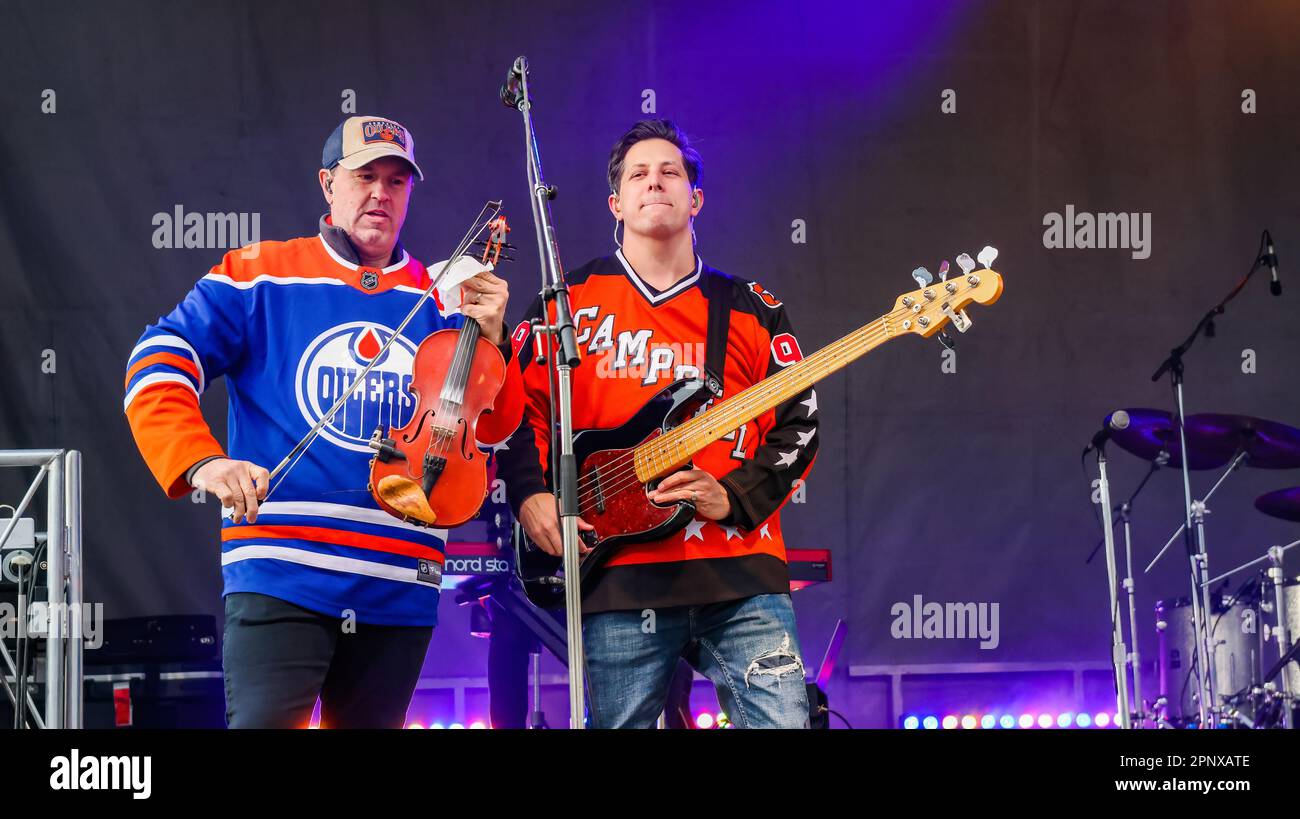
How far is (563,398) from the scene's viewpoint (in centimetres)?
263

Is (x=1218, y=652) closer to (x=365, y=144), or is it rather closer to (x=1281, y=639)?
(x=1281, y=639)

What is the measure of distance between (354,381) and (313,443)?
166 millimetres

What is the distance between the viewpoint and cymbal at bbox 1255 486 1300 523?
213 inches

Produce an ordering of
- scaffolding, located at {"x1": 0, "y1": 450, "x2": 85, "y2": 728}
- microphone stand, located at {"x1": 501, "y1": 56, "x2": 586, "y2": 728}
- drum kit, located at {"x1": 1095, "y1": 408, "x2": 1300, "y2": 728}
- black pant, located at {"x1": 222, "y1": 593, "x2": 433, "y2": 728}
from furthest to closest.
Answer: drum kit, located at {"x1": 1095, "y1": 408, "x2": 1300, "y2": 728}, scaffolding, located at {"x1": 0, "y1": 450, "x2": 85, "y2": 728}, black pant, located at {"x1": 222, "y1": 593, "x2": 433, "y2": 728}, microphone stand, located at {"x1": 501, "y1": 56, "x2": 586, "y2": 728}

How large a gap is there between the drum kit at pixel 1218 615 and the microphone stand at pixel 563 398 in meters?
3.12

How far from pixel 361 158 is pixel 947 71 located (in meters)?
3.65

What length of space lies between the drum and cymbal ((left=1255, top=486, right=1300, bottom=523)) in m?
0.42

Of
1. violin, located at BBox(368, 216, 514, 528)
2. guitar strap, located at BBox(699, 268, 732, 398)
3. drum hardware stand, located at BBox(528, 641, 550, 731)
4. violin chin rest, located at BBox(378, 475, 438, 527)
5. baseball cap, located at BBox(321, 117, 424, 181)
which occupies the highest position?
baseball cap, located at BBox(321, 117, 424, 181)

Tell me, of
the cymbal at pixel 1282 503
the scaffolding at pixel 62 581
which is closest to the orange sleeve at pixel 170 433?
the scaffolding at pixel 62 581

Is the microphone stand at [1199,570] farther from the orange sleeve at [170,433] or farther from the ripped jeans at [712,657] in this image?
the orange sleeve at [170,433]

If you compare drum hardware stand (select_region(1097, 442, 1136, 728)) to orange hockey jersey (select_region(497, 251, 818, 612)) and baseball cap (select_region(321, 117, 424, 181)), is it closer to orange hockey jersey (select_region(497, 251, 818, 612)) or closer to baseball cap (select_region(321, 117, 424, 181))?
orange hockey jersey (select_region(497, 251, 818, 612))

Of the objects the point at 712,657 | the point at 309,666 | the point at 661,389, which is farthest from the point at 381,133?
the point at 712,657

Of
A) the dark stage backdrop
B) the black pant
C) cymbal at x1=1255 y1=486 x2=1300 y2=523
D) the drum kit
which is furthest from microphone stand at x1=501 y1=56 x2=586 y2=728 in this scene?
cymbal at x1=1255 y1=486 x2=1300 y2=523

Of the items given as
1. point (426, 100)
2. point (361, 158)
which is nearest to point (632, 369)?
point (361, 158)
